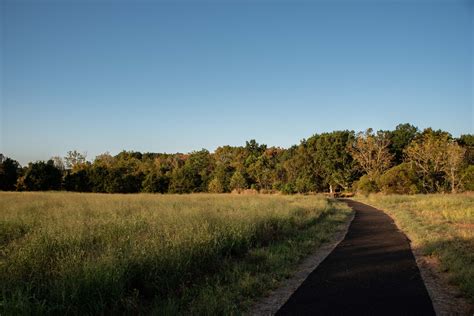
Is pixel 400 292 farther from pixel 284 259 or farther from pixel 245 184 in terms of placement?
pixel 245 184

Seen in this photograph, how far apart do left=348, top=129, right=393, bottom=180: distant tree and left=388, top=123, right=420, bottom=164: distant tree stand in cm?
405

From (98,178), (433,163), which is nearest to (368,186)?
(433,163)

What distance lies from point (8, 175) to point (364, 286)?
7165cm

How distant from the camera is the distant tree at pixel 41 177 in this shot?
63938mm

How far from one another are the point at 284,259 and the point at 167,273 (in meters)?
3.70

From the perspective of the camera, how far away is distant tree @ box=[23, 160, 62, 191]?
63.9 metres

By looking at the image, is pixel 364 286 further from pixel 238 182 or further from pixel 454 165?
pixel 238 182

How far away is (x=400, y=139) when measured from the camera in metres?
72.6

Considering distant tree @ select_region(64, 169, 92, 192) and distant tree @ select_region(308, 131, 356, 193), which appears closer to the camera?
distant tree @ select_region(308, 131, 356, 193)

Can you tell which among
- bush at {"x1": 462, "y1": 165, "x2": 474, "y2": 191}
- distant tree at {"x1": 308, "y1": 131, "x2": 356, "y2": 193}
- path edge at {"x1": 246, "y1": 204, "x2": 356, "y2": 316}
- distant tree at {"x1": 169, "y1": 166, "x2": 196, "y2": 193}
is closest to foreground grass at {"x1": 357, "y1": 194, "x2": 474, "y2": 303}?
path edge at {"x1": 246, "y1": 204, "x2": 356, "y2": 316}

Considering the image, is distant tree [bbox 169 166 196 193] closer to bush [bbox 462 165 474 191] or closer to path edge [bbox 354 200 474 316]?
bush [bbox 462 165 474 191]

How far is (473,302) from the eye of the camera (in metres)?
6.37

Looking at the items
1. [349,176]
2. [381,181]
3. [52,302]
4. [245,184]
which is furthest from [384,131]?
[52,302]

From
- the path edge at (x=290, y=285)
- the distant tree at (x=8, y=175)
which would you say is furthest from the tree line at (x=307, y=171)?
the path edge at (x=290, y=285)
